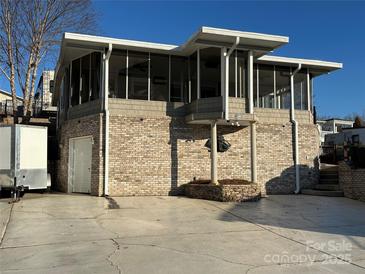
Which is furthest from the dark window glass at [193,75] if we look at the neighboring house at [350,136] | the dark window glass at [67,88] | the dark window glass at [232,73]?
the neighboring house at [350,136]

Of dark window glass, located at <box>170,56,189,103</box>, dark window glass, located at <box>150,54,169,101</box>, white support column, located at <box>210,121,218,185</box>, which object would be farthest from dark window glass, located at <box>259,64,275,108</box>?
dark window glass, located at <box>150,54,169,101</box>

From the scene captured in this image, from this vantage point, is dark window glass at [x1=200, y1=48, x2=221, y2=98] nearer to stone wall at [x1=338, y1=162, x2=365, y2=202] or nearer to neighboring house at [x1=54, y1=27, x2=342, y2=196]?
neighboring house at [x1=54, y1=27, x2=342, y2=196]

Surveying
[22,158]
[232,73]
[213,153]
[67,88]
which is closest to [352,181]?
[213,153]

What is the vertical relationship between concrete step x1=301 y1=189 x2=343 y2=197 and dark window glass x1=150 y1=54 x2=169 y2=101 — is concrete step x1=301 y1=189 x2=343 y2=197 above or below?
below

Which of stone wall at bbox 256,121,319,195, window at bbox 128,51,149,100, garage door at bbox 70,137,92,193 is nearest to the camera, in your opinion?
window at bbox 128,51,149,100

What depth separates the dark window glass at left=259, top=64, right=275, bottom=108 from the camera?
16.3 m

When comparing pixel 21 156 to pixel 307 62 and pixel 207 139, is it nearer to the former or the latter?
pixel 207 139

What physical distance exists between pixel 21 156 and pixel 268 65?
1046 cm

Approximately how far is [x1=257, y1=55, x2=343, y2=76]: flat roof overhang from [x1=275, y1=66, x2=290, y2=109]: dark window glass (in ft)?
1.05

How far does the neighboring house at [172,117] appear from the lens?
14078mm

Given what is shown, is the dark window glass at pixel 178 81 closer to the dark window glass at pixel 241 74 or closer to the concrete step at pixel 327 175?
the dark window glass at pixel 241 74

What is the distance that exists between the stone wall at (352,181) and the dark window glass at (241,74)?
4.74 m

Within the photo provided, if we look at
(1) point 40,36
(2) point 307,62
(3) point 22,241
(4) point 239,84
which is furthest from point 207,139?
(1) point 40,36

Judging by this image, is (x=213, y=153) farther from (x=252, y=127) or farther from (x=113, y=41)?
(x=113, y=41)
